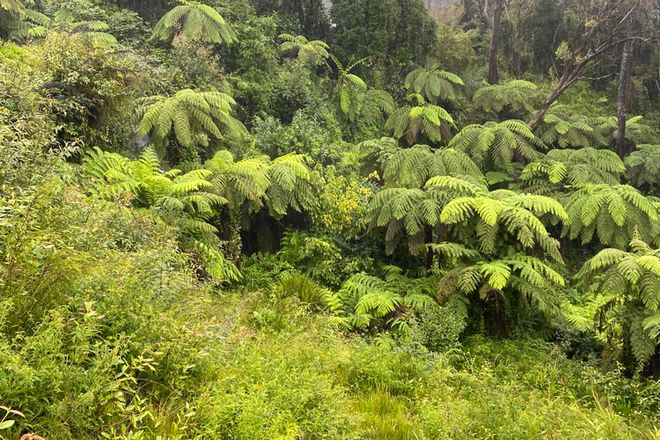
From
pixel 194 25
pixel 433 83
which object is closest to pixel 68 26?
A: pixel 194 25

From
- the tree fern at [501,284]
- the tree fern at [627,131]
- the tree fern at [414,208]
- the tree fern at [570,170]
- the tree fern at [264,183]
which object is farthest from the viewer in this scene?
the tree fern at [627,131]

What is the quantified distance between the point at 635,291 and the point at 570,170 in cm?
579

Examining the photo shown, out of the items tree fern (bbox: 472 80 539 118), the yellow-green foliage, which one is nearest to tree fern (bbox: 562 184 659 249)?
tree fern (bbox: 472 80 539 118)

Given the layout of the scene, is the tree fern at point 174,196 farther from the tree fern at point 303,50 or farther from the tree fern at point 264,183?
the tree fern at point 303,50

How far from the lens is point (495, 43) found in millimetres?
13719

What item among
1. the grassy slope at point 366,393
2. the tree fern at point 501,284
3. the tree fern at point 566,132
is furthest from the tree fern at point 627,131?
the grassy slope at point 366,393

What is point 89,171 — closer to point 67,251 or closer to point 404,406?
point 67,251

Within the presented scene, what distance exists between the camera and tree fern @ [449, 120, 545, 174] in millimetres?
10375

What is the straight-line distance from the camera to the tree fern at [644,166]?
11.6m

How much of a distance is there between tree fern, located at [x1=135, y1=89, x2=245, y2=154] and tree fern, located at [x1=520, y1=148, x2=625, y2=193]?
6109 millimetres

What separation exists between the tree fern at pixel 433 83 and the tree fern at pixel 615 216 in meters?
5.27

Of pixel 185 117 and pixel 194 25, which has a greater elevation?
pixel 194 25

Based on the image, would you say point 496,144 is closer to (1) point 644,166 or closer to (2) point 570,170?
(2) point 570,170

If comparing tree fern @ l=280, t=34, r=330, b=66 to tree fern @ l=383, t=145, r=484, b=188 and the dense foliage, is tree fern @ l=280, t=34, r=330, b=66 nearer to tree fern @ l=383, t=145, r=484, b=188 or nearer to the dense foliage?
the dense foliage
